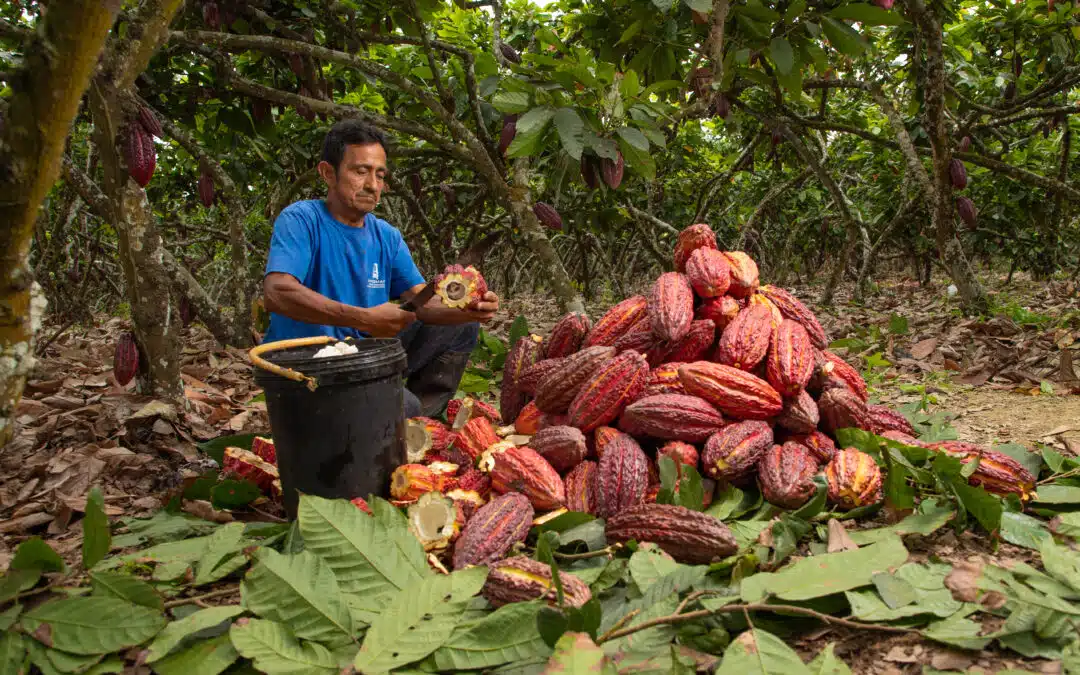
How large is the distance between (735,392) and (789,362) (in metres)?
0.19

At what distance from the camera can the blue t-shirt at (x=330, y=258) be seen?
2252 mm

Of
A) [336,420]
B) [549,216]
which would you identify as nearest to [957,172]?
[549,216]

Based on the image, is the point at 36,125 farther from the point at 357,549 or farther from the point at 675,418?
the point at 675,418

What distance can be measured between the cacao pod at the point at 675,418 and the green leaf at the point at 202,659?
1.13m

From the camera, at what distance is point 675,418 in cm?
187

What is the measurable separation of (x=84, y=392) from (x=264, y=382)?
1960 millimetres

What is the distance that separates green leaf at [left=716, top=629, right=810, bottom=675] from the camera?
103 centimetres

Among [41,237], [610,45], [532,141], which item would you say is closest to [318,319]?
[532,141]

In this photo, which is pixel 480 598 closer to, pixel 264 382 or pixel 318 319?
pixel 264 382

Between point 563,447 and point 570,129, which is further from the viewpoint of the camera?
point 570,129

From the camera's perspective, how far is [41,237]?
4.91 metres

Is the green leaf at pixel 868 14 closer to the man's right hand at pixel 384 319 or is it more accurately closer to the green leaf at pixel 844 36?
the green leaf at pixel 844 36

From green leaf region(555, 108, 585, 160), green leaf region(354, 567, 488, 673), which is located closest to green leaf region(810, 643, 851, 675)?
green leaf region(354, 567, 488, 673)

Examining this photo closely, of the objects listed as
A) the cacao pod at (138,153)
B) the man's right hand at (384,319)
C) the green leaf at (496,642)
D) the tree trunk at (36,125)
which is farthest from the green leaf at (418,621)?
the cacao pod at (138,153)
